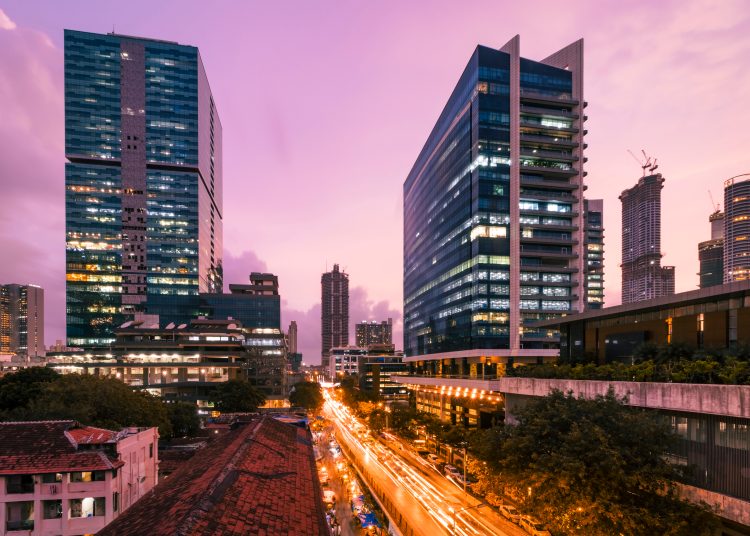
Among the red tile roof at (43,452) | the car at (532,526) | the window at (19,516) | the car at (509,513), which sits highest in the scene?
the red tile roof at (43,452)

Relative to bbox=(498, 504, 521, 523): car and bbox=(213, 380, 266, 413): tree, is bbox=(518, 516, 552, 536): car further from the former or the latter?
bbox=(213, 380, 266, 413): tree

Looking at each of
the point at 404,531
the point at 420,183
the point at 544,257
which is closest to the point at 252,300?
the point at 420,183

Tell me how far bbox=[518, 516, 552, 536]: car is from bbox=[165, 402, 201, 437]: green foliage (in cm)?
4434

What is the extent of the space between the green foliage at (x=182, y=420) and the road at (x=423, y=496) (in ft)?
81.2

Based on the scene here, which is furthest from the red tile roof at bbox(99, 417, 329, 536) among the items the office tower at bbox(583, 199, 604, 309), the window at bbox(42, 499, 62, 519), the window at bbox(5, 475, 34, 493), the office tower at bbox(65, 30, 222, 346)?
the office tower at bbox(583, 199, 604, 309)

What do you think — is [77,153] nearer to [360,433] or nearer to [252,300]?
[252,300]

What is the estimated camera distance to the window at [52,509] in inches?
1062

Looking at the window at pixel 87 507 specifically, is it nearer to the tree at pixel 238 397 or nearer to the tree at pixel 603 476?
the tree at pixel 603 476

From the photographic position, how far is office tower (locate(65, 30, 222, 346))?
13812 cm

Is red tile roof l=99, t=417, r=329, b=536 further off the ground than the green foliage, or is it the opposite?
red tile roof l=99, t=417, r=329, b=536

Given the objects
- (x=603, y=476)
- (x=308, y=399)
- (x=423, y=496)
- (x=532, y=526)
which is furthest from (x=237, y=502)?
(x=308, y=399)

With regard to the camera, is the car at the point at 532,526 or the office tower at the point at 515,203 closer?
the car at the point at 532,526

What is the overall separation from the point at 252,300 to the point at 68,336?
2373 inches

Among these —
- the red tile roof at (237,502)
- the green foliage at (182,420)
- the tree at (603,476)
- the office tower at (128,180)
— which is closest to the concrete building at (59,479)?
the red tile roof at (237,502)
